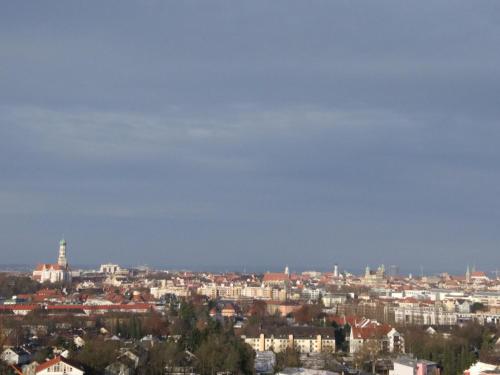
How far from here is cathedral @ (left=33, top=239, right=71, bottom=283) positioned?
90688mm

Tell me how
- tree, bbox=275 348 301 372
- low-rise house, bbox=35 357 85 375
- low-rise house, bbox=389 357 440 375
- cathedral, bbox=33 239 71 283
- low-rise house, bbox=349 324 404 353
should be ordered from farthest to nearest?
1. cathedral, bbox=33 239 71 283
2. low-rise house, bbox=349 324 404 353
3. tree, bbox=275 348 301 372
4. low-rise house, bbox=389 357 440 375
5. low-rise house, bbox=35 357 85 375

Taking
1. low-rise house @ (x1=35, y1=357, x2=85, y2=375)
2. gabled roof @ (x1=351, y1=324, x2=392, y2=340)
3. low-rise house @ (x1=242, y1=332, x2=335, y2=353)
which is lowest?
low-rise house @ (x1=242, y1=332, x2=335, y2=353)

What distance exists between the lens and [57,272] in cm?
9131

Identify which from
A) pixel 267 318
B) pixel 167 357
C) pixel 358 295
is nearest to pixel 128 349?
pixel 167 357

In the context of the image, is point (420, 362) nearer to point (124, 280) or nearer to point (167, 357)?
point (167, 357)

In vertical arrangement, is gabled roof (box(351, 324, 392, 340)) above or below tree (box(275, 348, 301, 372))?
above

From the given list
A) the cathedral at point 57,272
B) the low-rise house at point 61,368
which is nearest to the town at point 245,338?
the low-rise house at point 61,368

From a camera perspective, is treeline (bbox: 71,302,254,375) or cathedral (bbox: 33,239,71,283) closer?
treeline (bbox: 71,302,254,375)

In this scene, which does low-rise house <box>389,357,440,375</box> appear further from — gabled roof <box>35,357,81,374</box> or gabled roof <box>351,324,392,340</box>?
gabled roof <box>35,357,81,374</box>

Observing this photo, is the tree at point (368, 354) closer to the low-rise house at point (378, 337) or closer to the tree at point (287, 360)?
the low-rise house at point (378, 337)

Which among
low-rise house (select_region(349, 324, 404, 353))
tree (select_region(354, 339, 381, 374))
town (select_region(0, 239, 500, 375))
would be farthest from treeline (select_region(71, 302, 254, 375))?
low-rise house (select_region(349, 324, 404, 353))

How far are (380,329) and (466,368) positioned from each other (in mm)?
11236

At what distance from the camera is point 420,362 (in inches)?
1150

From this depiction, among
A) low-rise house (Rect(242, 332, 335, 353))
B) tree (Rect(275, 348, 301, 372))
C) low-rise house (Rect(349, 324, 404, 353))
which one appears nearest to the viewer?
tree (Rect(275, 348, 301, 372))
